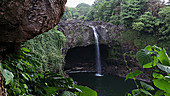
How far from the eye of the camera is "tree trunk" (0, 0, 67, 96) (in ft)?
2.88

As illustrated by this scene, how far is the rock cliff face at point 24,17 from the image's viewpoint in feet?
2.88

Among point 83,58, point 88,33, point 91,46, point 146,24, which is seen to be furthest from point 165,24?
point 83,58

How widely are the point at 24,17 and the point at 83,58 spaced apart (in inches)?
577

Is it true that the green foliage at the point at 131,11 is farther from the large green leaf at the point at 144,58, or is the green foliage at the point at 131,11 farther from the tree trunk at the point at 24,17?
the large green leaf at the point at 144,58

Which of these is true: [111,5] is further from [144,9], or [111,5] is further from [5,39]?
[5,39]

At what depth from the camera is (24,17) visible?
95cm

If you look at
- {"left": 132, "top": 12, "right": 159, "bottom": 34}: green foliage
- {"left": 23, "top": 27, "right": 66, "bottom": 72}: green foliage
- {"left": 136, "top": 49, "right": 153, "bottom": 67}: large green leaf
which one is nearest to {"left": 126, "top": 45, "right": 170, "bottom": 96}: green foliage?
{"left": 136, "top": 49, "right": 153, "bottom": 67}: large green leaf

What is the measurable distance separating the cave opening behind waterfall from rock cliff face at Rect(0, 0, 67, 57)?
13.5 meters

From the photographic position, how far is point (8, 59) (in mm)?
1211

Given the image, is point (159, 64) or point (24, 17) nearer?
point (159, 64)

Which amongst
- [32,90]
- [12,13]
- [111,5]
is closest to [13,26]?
[12,13]

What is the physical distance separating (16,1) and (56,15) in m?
0.34

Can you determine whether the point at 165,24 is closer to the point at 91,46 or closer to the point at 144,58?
the point at 91,46

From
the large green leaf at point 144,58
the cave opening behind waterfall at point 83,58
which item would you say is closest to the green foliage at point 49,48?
the large green leaf at point 144,58
